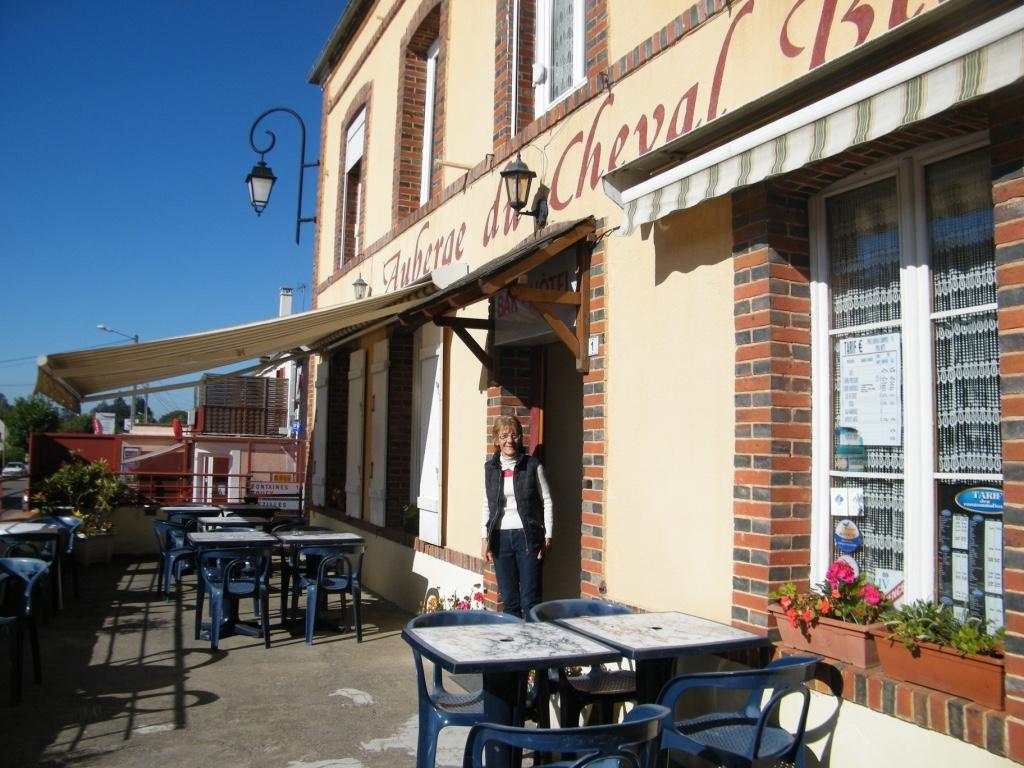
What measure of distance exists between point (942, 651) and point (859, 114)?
1932 mm

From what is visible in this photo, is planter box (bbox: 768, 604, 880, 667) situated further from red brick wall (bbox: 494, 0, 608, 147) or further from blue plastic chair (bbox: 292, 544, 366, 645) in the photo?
red brick wall (bbox: 494, 0, 608, 147)

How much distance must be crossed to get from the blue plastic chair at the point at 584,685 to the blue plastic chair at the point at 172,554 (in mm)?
5477

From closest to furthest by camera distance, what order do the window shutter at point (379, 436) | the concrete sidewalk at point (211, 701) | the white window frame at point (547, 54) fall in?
the concrete sidewalk at point (211, 701), the white window frame at point (547, 54), the window shutter at point (379, 436)

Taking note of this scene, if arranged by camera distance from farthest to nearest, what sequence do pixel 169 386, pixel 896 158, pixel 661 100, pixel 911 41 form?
pixel 169 386 → pixel 661 100 → pixel 896 158 → pixel 911 41

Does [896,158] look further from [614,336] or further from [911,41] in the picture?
[614,336]

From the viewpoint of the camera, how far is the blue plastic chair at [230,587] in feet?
23.3

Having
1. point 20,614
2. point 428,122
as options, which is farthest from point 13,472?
point 20,614

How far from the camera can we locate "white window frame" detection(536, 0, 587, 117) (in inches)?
255

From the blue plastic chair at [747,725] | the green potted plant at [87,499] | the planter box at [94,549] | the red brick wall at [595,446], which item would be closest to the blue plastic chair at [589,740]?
the blue plastic chair at [747,725]

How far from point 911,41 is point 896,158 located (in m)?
0.51

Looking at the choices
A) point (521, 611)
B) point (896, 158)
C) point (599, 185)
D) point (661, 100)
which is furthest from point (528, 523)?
point (896, 158)

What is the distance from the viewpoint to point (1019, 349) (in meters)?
2.92

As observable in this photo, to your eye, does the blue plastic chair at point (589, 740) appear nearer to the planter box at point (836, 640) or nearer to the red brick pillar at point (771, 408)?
the planter box at point (836, 640)

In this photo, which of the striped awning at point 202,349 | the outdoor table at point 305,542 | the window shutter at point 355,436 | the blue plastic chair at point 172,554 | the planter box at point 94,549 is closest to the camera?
the striped awning at point 202,349
